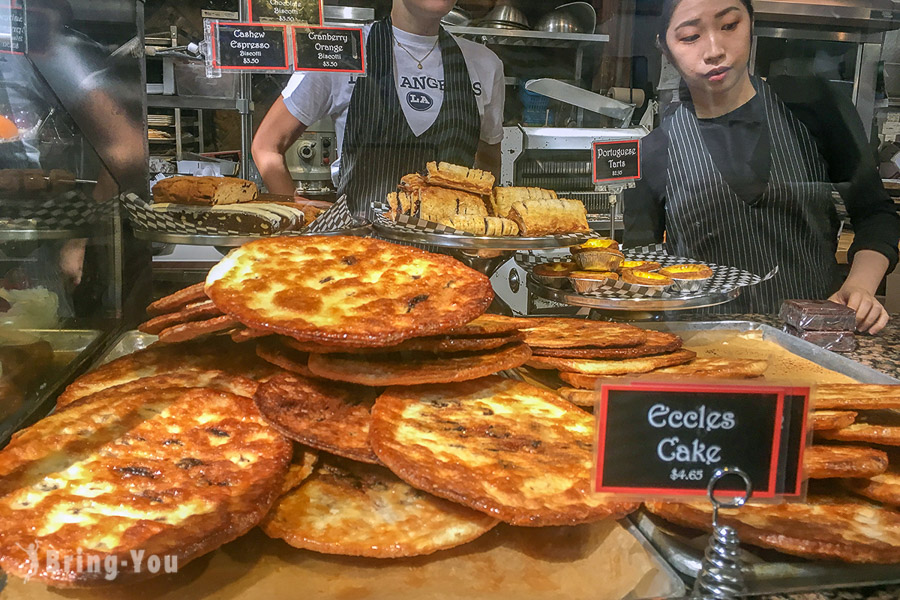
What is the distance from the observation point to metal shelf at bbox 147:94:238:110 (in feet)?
4.79

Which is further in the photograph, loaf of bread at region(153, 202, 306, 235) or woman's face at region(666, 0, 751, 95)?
woman's face at region(666, 0, 751, 95)

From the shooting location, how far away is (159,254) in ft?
5.56

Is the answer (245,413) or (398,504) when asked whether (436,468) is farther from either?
(245,413)

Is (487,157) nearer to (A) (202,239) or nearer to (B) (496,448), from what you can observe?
(A) (202,239)

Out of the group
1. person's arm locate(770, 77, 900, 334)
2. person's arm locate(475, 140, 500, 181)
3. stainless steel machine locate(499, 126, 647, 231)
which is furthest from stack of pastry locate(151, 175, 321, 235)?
person's arm locate(770, 77, 900, 334)

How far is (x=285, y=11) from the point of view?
57.6 inches

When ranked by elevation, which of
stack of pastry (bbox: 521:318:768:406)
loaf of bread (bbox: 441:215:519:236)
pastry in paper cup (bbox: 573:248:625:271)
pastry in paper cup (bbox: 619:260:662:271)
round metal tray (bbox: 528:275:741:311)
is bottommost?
stack of pastry (bbox: 521:318:768:406)

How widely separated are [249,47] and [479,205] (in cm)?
70

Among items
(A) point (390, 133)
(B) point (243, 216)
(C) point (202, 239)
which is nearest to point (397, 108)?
(A) point (390, 133)

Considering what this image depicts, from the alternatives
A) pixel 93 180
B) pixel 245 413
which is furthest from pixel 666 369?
pixel 93 180

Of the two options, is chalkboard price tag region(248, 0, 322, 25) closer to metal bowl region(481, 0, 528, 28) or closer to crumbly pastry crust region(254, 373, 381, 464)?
metal bowl region(481, 0, 528, 28)

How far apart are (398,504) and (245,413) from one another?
35 centimetres

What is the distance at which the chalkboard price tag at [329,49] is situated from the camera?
1492mm

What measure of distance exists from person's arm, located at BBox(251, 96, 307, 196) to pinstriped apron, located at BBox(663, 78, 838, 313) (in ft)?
3.63
